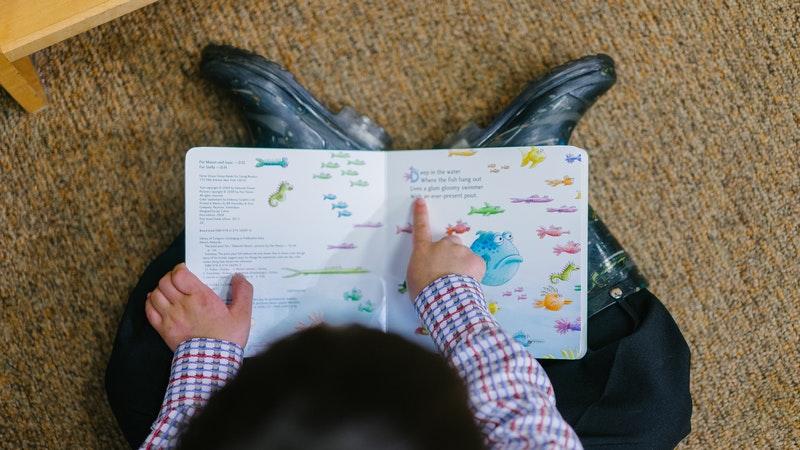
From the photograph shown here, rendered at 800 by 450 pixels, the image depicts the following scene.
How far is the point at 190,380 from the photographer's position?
602mm

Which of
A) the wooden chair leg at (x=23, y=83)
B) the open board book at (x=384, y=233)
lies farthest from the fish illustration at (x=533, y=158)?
the wooden chair leg at (x=23, y=83)

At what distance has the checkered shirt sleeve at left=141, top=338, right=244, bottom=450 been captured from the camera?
57 centimetres

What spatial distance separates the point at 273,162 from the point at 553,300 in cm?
31

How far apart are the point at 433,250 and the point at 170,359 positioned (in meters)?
0.28

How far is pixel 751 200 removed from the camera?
2.63 feet

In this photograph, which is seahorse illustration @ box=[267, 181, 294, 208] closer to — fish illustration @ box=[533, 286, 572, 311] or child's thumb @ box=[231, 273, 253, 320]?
child's thumb @ box=[231, 273, 253, 320]

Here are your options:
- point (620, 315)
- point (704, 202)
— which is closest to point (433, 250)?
point (620, 315)

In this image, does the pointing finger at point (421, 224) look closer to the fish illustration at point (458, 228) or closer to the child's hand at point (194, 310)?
the fish illustration at point (458, 228)

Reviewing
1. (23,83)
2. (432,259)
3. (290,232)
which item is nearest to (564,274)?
(432,259)

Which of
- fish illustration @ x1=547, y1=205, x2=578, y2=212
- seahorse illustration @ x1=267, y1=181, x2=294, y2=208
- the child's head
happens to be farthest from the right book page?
the child's head

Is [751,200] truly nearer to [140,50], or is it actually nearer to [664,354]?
[664,354]

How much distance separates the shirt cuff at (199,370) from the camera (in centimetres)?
59

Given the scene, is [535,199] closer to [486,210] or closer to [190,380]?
[486,210]

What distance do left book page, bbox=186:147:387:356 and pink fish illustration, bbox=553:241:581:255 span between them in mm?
173
